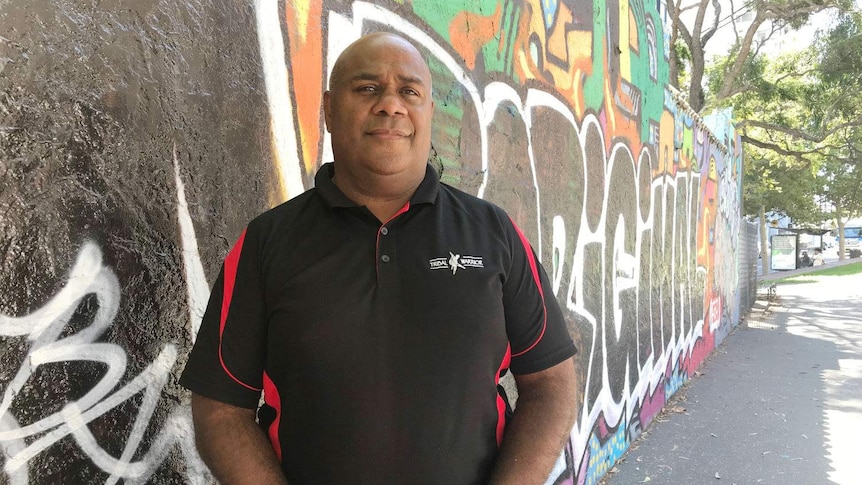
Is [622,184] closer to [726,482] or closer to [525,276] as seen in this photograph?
[726,482]

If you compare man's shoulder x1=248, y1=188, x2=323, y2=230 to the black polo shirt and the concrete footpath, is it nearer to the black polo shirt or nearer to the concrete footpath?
the black polo shirt

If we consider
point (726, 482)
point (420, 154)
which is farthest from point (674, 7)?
point (420, 154)

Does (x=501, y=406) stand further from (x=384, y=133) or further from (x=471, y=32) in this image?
(x=471, y=32)

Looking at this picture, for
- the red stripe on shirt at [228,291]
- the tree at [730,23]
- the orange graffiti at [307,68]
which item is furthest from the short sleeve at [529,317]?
the tree at [730,23]

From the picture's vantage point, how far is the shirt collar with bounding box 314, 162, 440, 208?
1.50 meters

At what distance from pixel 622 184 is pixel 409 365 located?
4192mm

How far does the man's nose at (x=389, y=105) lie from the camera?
60.0 inches

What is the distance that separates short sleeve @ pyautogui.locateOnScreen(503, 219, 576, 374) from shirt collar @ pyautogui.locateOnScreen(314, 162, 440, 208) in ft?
0.74

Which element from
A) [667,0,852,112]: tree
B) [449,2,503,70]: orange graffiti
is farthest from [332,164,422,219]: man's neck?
[667,0,852,112]: tree

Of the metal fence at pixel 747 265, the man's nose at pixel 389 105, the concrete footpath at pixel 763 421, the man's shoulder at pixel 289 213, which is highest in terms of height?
the man's nose at pixel 389 105

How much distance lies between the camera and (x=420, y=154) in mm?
1591

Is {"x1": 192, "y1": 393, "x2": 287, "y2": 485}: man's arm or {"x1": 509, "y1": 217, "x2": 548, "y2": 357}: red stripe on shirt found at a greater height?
{"x1": 509, "y1": 217, "x2": 548, "y2": 357}: red stripe on shirt

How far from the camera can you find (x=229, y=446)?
1.40m

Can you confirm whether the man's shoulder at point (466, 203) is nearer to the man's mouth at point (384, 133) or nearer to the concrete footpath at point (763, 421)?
the man's mouth at point (384, 133)
